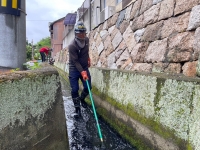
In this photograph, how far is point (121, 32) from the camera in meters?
6.28

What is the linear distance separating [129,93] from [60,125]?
5.94 feet

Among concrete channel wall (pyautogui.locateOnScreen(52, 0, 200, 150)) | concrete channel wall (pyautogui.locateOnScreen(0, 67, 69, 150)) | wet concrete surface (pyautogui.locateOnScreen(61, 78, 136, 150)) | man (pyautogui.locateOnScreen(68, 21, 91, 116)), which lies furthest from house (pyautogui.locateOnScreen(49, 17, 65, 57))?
concrete channel wall (pyautogui.locateOnScreen(0, 67, 69, 150))

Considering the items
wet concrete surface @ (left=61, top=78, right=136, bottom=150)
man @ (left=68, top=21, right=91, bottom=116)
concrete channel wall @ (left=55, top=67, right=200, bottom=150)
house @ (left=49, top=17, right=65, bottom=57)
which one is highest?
house @ (left=49, top=17, right=65, bottom=57)

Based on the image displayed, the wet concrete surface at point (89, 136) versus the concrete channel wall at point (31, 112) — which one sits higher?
the concrete channel wall at point (31, 112)

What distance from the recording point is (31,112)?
218 cm

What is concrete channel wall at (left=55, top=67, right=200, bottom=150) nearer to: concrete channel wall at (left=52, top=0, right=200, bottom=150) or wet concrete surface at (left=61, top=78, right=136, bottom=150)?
concrete channel wall at (left=52, top=0, right=200, bottom=150)

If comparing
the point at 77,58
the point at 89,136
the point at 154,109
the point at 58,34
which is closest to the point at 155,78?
the point at 154,109

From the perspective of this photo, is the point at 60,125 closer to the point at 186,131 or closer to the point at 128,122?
the point at 186,131

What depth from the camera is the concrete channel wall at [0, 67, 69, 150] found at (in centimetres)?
199

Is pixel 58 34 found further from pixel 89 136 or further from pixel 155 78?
pixel 155 78

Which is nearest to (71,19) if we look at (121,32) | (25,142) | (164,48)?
(121,32)

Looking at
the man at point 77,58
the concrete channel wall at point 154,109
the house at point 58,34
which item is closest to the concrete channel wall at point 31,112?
the concrete channel wall at point 154,109

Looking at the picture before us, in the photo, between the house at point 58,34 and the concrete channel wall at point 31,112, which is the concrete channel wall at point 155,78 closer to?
the concrete channel wall at point 31,112

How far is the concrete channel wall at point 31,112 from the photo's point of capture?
1992mm
